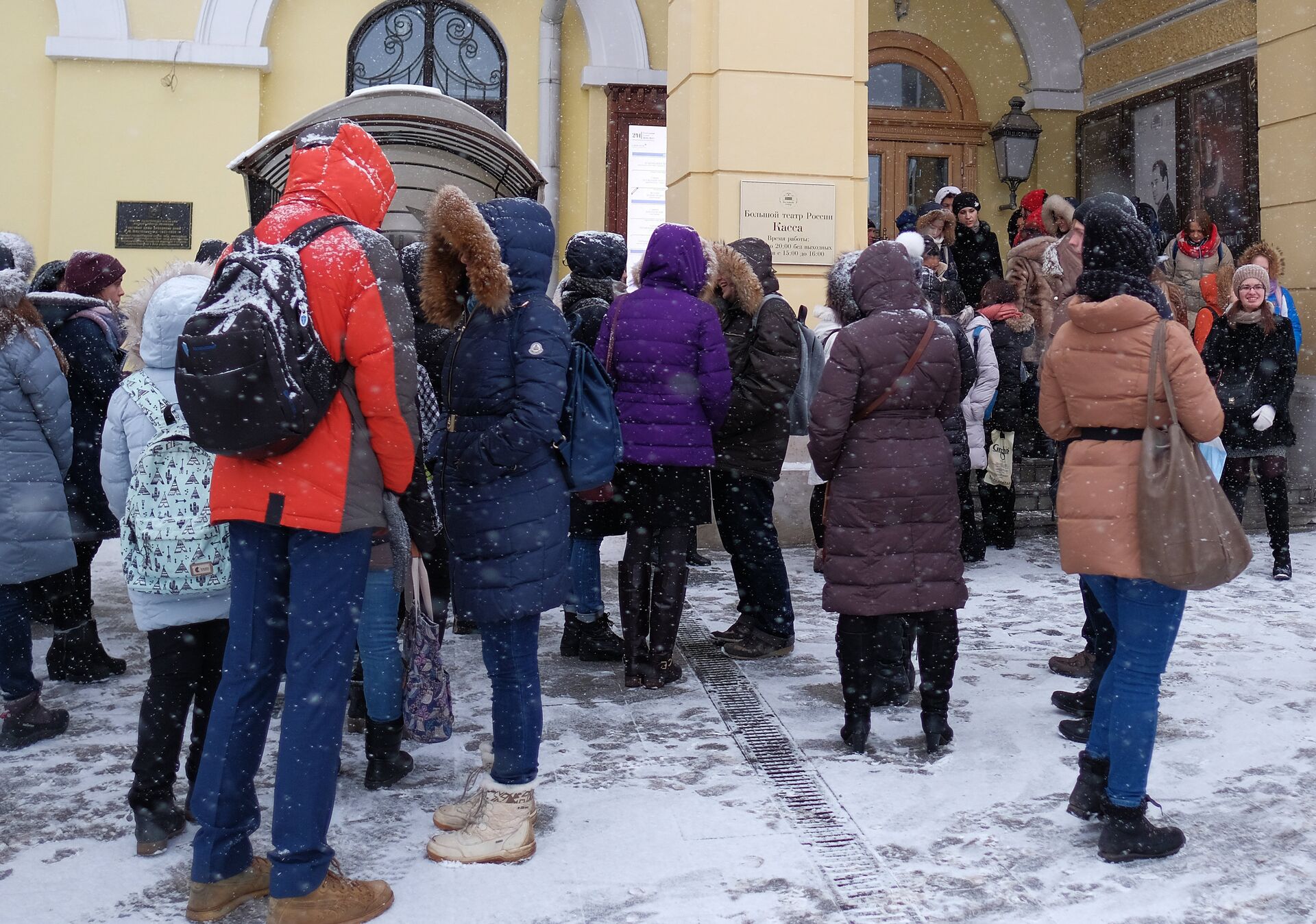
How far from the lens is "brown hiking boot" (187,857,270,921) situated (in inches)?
110

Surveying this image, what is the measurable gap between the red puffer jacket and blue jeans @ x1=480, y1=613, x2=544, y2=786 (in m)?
0.59

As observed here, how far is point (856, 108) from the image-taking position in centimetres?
802

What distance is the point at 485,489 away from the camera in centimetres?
323

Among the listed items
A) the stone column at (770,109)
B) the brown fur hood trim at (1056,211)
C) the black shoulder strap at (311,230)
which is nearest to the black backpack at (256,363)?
the black shoulder strap at (311,230)

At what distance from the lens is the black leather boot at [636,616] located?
4.63m

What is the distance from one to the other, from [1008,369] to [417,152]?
4141 mm

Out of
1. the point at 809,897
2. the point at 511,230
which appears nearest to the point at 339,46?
the point at 511,230

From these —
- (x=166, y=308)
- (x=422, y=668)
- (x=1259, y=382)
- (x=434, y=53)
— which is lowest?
(x=422, y=668)

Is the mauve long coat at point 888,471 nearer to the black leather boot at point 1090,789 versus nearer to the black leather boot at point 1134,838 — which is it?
the black leather boot at point 1090,789

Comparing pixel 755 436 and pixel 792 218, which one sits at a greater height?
pixel 792 218

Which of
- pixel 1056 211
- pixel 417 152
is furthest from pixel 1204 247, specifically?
pixel 417 152

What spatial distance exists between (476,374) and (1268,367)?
548 cm

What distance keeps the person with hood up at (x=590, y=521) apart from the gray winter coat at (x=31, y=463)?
200 cm

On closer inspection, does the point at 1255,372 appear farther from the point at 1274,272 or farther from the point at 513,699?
the point at 513,699
